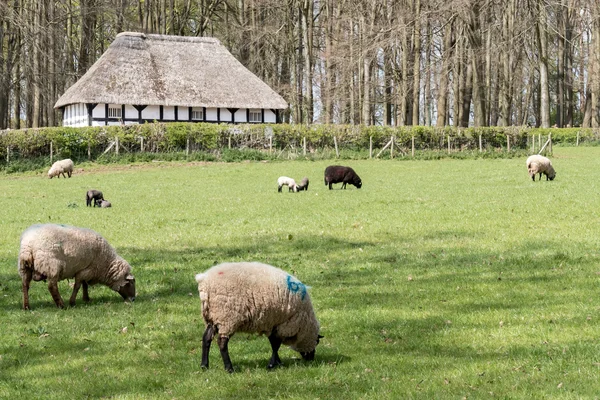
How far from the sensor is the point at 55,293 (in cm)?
1066

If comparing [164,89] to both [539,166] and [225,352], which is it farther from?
[225,352]

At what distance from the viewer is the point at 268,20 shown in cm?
6456

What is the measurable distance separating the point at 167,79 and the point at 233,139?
42.8ft

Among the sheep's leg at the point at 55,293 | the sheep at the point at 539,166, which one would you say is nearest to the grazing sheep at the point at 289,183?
the sheep at the point at 539,166

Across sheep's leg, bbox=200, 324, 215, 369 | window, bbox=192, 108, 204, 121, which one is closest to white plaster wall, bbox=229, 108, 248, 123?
window, bbox=192, 108, 204, 121

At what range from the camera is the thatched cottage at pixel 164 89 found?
53.0 metres

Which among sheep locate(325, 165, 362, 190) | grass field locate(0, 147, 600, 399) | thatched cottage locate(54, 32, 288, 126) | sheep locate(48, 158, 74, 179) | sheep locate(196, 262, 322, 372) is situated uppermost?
thatched cottage locate(54, 32, 288, 126)

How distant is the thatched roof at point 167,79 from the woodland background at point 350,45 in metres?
2.87

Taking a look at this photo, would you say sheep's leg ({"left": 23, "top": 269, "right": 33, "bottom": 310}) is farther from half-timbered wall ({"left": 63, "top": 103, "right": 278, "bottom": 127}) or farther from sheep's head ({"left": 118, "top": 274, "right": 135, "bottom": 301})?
half-timbered wall ({"left": 63, "top": 103, "right": 278, "bottom": 127})

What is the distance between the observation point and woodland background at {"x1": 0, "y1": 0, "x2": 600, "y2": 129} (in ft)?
168

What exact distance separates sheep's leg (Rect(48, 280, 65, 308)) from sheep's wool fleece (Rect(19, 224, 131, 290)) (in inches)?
3.7

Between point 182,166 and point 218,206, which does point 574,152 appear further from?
point 218,206

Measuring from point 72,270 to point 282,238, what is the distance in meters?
6.83

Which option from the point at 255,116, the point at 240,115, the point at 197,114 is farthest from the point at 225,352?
the point at 255,116
